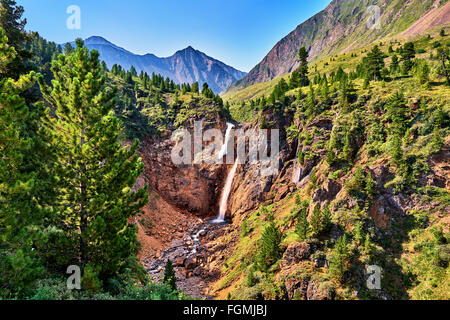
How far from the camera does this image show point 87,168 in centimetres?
1286

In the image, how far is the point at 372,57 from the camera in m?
43.2

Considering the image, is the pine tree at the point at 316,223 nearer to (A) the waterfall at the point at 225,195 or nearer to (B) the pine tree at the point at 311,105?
(B) the pine tree at the point at 311,105

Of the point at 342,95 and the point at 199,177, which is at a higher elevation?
the point at 342,95

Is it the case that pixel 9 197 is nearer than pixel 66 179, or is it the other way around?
pixel 9 197

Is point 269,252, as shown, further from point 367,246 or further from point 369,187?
point 369,187

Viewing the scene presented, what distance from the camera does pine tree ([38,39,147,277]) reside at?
1198cm

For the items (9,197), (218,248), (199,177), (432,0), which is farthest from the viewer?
(432,0)

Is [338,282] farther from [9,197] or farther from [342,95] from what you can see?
[342,95]

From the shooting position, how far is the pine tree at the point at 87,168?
12.0 m

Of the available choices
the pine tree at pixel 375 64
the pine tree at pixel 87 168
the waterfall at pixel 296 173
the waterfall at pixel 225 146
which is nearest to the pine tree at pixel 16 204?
the pine tree at pixel 87 168
